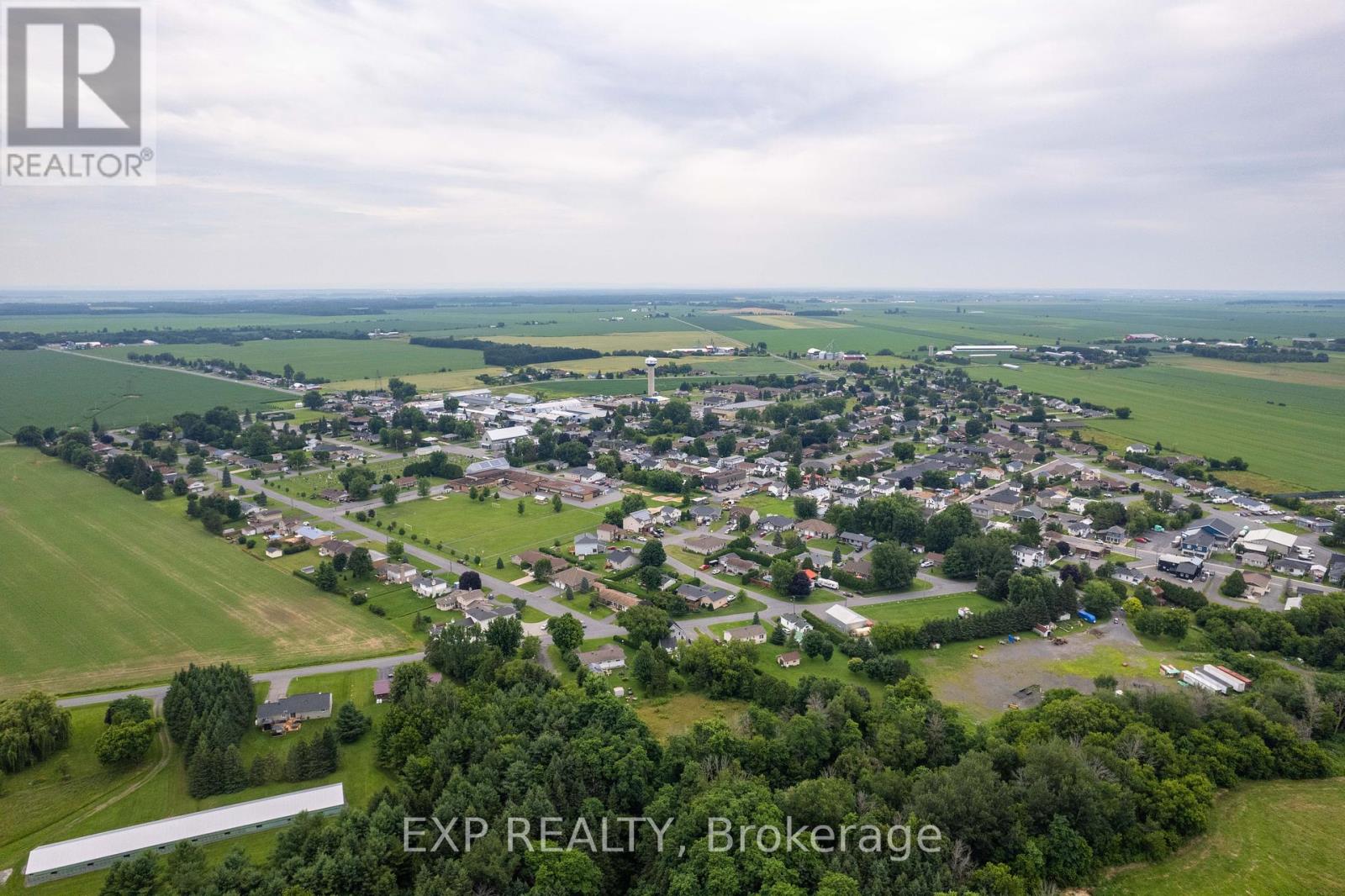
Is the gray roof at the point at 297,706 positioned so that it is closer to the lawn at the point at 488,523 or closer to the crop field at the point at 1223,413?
the lawn at the point at 488,523

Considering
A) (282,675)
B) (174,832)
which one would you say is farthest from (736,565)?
(174,832)

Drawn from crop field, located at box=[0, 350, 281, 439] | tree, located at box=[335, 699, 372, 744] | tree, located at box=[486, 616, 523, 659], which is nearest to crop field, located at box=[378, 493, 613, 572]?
tree, located at box=[486, 616, 523, 659]

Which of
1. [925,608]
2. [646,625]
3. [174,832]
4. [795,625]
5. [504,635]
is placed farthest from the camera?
[925,608]

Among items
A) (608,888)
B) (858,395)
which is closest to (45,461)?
(608,888)

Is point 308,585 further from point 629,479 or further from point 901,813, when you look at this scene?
point 901,813

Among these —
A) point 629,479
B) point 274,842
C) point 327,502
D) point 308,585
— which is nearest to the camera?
point 274,842

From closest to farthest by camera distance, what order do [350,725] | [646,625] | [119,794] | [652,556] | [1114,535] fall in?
[119,794] < [350,725] < [646,625] < [652,556] < [1114,535]

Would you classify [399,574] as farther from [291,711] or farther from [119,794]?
[119,794]
